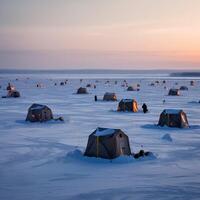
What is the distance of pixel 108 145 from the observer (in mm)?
22859

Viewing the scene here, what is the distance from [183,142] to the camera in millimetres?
27766

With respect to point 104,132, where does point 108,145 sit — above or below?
below

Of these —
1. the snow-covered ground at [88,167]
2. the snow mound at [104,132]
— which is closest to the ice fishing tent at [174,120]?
the snow-covered ground at [88,167]

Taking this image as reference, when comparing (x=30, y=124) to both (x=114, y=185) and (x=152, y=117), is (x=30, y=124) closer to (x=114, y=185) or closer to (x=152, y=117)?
(x=152, y=117)

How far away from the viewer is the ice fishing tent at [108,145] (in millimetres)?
22781

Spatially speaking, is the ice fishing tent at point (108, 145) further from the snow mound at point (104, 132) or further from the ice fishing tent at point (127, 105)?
the ice fishing tent at point (127, 105)

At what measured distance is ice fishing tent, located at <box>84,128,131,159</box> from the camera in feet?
74.7

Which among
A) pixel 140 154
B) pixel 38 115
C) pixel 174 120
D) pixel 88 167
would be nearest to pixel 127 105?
pixel 38 115

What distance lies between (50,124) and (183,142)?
13.4 metres

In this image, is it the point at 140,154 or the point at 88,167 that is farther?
the point at 140,154

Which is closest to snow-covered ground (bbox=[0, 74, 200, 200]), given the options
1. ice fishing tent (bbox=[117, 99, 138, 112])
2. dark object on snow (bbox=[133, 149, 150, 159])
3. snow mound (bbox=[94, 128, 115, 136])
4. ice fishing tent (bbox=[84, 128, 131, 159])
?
dark object on snow (bbox=[133, 149, 150, 159])

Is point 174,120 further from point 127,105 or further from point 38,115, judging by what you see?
point 127,105

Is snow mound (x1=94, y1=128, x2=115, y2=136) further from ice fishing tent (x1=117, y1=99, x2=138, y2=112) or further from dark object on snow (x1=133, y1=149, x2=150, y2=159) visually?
ice fishing tent (x1=117, y1=99, x2=138, y2=112)

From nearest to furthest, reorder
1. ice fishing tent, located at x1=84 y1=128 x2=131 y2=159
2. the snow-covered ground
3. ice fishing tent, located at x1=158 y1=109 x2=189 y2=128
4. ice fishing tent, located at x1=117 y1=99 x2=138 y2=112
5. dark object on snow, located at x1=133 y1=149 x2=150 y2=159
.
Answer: the snow-covered ground
dark object on snow, located at x1=133 y1=149 x2=150 y2=159
ice fishing tent, located at x1=84 y1=128 x2=131 y2=159
ice fishing tent, located at x1=158 y1=109 x2=189 y2=128
ice fishing tent, located at x1=117 y1=99 x2=138 y2=112
